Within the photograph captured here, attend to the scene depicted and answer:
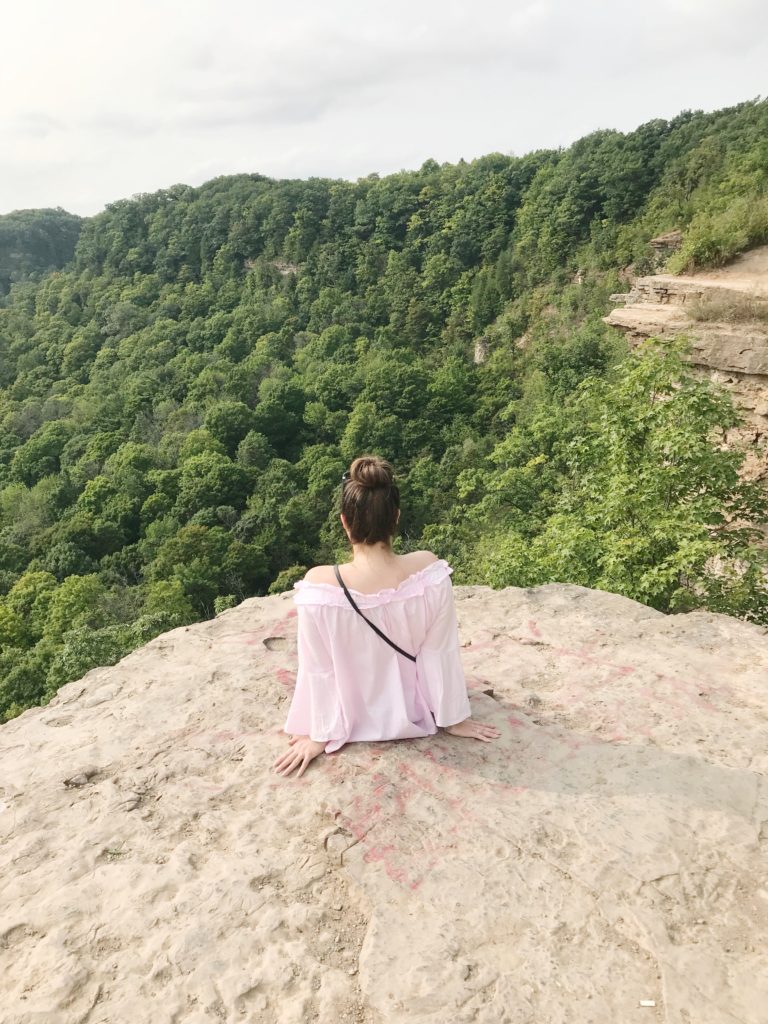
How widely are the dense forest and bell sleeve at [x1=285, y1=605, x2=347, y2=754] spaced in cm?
399

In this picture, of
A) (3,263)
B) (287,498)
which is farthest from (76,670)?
(3,263)

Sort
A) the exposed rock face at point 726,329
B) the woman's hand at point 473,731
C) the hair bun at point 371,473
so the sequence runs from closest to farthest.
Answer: the hair bun at point 371,473 < the woman's hand at point 473,731 < the exposed rock face at point 726,329

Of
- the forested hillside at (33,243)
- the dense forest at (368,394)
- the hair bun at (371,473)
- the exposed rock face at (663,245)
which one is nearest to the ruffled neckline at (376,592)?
the hair bun at (371,473)

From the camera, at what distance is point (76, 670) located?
15320 millimetres

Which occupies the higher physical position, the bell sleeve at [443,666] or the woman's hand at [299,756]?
the bell sleeve at [443,666]

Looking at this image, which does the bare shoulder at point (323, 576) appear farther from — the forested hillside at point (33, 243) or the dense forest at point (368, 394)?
the forested hillside at point (33, 243)

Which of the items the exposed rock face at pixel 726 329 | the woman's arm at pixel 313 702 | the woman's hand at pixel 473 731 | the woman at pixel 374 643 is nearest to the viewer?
the woman at pixel 374 643

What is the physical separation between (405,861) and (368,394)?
35409mm

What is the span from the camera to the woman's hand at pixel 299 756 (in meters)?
3.21

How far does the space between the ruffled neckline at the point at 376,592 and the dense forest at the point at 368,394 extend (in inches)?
147

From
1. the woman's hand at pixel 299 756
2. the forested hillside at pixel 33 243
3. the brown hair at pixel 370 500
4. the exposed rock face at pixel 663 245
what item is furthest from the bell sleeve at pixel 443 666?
the forested hillside at pixel 33 243

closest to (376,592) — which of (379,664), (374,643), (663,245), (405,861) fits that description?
(374,643)

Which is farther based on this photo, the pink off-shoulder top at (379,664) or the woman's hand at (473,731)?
the woman's hand at (473,731)

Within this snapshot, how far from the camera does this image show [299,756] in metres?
3.23
